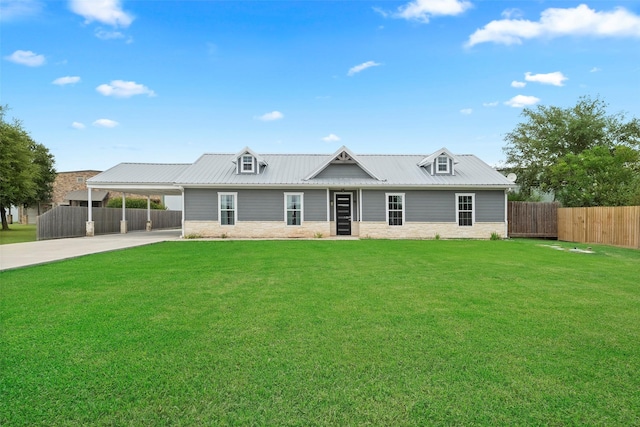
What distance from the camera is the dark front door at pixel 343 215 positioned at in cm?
2025

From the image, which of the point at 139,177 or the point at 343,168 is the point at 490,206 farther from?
the point at 139,177

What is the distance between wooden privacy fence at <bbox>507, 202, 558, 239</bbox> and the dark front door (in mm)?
9187

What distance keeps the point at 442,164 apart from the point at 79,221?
68.1 feet

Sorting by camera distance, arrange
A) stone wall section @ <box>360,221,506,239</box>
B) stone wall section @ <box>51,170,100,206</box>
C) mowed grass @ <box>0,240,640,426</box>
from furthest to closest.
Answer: stone wall section @ <box>51,170,100,206</box> → stone wall section @ <box>360,221,506,239</box> → mowed grass @ <box>0,240,640,426</box>

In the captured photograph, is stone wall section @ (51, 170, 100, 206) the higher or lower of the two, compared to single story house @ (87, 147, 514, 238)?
higher

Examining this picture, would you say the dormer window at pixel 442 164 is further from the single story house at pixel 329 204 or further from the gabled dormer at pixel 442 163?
the single story house at pixel 329 204

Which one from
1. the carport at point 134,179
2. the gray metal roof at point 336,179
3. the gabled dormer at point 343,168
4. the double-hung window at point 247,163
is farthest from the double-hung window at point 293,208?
the carport at point 134,179

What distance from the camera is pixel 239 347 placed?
3791 mm

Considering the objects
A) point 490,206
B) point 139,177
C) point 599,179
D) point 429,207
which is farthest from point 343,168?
point 599,179

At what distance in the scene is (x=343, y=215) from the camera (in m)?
20.3

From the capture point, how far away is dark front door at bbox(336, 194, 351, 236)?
797 inches

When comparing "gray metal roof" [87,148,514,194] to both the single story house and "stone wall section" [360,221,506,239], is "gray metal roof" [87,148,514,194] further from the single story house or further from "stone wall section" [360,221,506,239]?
"stone wall section" [360,221,506,239]

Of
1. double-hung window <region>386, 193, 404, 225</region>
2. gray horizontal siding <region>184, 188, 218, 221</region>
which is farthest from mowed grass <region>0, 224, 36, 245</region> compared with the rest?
double-hung window <region>386, 193, 404, 225</region>

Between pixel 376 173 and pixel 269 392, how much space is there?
18354 millimetres
